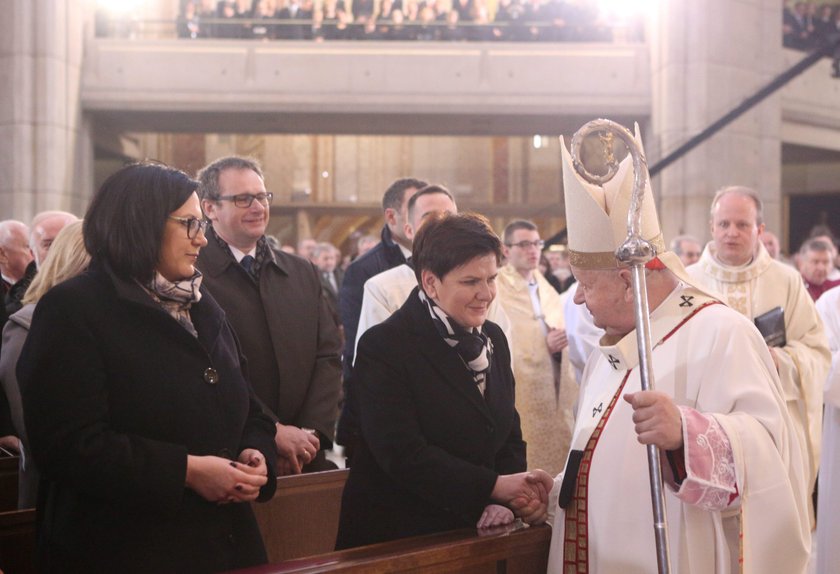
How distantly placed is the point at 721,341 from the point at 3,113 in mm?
15121

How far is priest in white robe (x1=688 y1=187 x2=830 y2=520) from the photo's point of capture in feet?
16.5

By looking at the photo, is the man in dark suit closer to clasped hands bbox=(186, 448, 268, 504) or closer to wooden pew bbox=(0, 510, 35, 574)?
wooden pew bbox=(0, 510, 35, 574)

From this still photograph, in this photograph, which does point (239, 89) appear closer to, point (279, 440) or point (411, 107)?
point (411, 107)

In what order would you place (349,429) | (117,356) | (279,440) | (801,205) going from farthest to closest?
1. (801,205)
2. (349,429)
3. (279,440)
4. (117,356)

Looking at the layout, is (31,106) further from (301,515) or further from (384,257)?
(301,515)

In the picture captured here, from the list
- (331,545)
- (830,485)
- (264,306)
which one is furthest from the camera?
(830,485)

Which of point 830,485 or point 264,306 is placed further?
point 830,485

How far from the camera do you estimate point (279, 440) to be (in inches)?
133

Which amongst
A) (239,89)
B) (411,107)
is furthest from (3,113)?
(411,107)

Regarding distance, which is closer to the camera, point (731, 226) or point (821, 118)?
point (731, 226)

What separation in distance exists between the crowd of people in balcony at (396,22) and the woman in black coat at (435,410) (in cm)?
1423

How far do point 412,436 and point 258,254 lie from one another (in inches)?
61.1

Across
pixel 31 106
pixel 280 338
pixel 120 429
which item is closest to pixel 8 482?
pixel 280 338

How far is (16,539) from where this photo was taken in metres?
2.99
